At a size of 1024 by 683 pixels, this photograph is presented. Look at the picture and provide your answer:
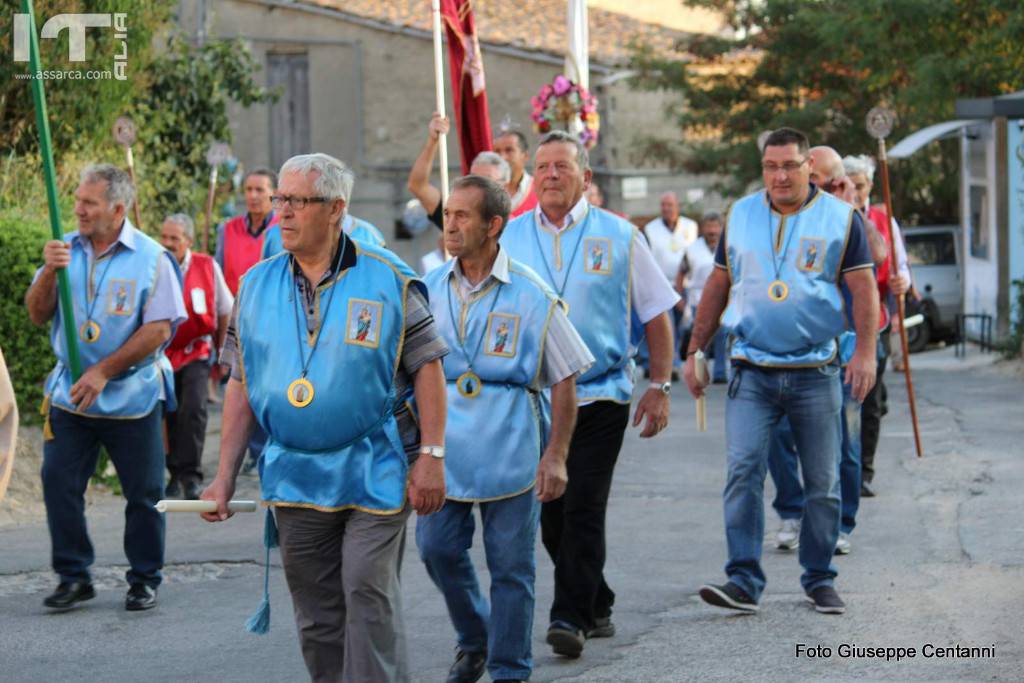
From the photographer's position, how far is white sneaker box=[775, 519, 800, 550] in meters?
9.07

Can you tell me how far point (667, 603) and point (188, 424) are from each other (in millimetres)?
4559

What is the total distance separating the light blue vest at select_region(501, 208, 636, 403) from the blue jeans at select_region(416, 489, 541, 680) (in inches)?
33.2

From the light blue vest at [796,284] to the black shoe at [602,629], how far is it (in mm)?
1268

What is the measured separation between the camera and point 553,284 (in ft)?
23.0

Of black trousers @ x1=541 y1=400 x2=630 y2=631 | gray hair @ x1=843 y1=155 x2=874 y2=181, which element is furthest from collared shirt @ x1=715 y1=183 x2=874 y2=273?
gray hair @ x1=843 y1=155 x2=874 y2=181

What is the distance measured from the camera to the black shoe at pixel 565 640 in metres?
6.74

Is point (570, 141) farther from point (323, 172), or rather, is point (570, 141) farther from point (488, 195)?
point (323, 172)

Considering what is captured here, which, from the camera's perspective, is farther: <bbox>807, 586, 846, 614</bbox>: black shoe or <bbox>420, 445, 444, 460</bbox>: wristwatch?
<bbox>807, 586, 846, 614</bbox>: black shoe

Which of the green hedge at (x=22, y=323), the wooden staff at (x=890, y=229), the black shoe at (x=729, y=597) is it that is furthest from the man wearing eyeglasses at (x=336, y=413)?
the wooden staff at (x=890, y=229)

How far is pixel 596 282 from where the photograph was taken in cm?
698

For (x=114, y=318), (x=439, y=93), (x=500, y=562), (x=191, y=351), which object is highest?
(x=439, y=93)

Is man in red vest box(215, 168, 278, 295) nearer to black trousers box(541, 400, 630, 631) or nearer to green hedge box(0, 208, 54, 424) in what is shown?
green hedge box(0, 208, 54, 424)

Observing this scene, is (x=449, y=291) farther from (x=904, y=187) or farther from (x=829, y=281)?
(x=904, y=187)

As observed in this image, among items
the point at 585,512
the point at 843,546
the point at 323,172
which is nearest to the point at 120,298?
the point at 585,512
